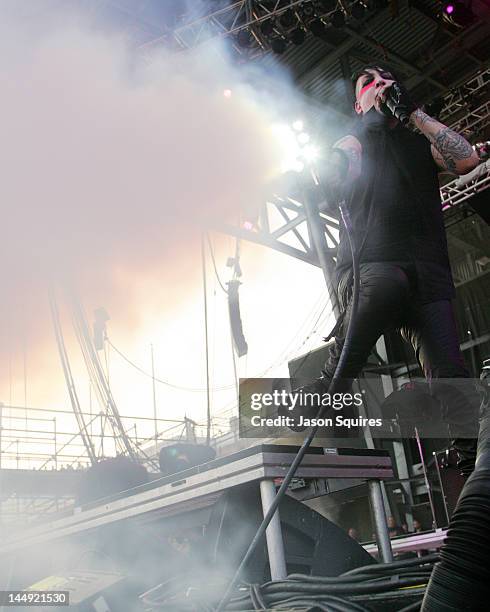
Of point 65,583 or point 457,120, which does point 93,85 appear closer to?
point 65,583

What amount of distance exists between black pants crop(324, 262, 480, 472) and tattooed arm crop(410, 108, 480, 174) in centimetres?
31

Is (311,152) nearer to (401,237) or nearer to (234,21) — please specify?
(401,237)

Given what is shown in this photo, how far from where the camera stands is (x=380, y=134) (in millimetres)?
1659

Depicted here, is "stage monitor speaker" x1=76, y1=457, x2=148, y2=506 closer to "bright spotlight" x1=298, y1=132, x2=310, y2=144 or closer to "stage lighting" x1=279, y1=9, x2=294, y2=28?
"bright spotlight" x1=298, y1=132, x2=310, y2=144

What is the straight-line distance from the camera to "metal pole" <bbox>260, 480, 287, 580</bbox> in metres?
1.19

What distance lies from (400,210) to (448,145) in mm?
198

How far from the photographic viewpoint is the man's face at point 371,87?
1.67 metres

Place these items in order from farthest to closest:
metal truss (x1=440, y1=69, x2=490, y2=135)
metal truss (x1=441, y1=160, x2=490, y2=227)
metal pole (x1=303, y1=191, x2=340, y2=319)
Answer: metal pole (x1=303, y1=191, x2=340, y2=319) < metal truss (x1=441, y1=160, x2=490, y2=227) < metal truss (x1=440, y1=69, x2=490, y2=135)

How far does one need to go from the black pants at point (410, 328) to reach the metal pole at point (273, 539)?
0.33 metres

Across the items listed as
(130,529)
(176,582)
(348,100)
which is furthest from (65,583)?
(348,100)

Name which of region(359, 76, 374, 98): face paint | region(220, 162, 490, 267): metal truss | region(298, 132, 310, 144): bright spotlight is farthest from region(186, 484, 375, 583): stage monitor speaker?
region(220, 162, 490, 267): metal truss

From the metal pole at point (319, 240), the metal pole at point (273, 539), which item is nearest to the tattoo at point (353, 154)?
the metal pole at point (273, 539)

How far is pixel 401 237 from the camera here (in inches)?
59.9

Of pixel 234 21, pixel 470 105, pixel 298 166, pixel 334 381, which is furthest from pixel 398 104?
pixel 470 105
